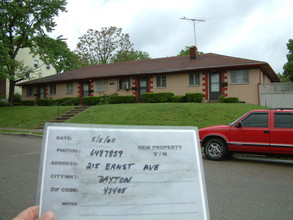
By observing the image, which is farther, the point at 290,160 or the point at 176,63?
the point at 176,63

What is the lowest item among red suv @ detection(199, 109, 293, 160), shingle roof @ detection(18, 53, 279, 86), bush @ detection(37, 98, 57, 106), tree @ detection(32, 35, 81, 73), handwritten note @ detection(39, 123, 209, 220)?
red suv @ detection(199, 109, 293, 160)

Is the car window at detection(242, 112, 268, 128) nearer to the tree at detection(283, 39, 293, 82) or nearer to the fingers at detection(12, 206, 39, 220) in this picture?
the fingers at detection(12, 206, 39, 220)

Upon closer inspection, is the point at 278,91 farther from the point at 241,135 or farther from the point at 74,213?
the point at 74,213

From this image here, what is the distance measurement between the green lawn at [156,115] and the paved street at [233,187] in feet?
21.6

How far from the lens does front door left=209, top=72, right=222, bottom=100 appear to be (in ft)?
75.3

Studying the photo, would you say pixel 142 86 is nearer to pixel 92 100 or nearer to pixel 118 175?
pixel 92 100

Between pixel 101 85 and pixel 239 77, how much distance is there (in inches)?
576

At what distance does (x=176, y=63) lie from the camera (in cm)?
2639

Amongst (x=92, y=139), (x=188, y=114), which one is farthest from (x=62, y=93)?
(x=92, y=139)

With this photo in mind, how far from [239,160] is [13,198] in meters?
6.87

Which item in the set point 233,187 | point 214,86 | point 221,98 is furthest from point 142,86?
point 233,187

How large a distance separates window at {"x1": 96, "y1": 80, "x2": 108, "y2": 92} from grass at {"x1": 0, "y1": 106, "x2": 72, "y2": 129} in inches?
234

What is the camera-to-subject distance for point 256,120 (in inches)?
324

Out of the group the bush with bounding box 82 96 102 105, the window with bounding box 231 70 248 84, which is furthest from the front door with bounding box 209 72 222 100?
the bush with bounding box 82 96 102 105
